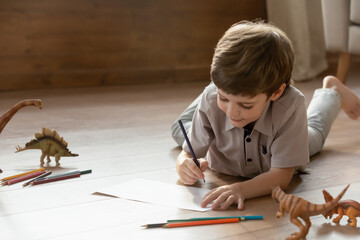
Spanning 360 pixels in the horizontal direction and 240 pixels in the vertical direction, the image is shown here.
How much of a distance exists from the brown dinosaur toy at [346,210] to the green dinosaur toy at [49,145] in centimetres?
84

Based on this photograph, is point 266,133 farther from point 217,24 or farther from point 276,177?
point 217,24

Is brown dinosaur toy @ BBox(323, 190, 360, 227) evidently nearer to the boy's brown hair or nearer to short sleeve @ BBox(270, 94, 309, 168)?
short sleeve @ BBox(270, 94, 309, 168)

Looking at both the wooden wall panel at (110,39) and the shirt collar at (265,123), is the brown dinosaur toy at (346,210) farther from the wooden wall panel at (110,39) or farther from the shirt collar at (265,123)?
the wooden wall panel at (110,39)

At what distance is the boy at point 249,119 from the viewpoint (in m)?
1.25

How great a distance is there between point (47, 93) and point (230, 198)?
6.50ft

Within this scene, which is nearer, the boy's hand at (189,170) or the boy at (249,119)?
the boy at (249,119)

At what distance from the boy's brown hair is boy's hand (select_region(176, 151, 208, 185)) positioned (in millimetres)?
269

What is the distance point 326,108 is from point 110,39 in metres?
1.81

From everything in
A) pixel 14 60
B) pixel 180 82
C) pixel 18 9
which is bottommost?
pixel 180 82

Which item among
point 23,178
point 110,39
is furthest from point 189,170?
point 110,39

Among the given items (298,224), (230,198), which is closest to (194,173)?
(230,198)

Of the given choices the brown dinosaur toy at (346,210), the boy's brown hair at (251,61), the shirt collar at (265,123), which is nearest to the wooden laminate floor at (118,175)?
the brown dinosaur toy at (346,210)

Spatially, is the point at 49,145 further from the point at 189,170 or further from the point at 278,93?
the point at 278,93

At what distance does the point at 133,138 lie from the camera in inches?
81.5
